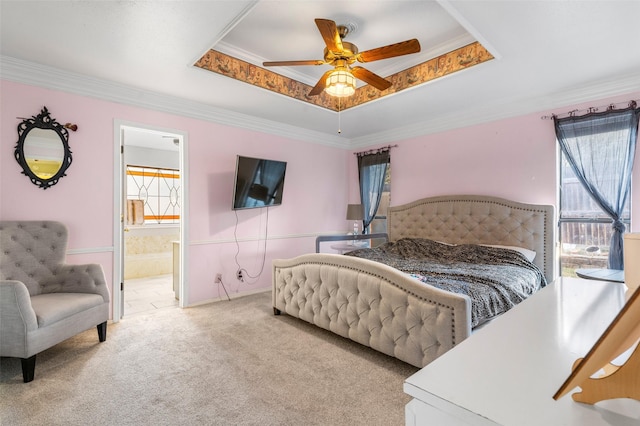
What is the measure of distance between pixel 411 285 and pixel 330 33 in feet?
6.00

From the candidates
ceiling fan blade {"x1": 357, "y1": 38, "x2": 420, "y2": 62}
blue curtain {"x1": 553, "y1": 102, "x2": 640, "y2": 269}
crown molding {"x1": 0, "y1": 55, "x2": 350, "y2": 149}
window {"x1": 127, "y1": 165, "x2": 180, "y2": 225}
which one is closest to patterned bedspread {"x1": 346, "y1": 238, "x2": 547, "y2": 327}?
blue curtain {"x1": 553, "y1": 102, "x2": 640, "y2": 269}

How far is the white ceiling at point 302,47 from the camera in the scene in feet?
7.09

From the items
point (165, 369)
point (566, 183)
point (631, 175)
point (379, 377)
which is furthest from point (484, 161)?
point (165, 369)

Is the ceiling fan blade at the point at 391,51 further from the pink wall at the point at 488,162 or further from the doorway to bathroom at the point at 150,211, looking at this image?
the doorway to bathroom at the point at 150,211

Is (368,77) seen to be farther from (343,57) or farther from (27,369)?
(27,369)

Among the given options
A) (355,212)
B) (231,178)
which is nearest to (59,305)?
(231,178)

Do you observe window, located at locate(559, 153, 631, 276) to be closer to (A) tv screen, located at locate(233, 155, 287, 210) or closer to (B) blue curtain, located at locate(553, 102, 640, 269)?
(B) blue curtain, located at locate(553, 102, 640, 269)

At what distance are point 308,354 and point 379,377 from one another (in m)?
0.62

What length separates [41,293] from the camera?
109 inches

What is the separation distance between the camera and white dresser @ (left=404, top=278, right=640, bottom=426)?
540mm

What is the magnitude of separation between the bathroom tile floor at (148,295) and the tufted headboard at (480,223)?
339cm

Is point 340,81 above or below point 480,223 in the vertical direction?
above

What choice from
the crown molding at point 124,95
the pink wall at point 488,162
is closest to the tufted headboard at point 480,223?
the pink wall at point 488,162

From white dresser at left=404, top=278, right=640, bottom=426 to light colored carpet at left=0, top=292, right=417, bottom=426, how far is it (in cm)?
115
